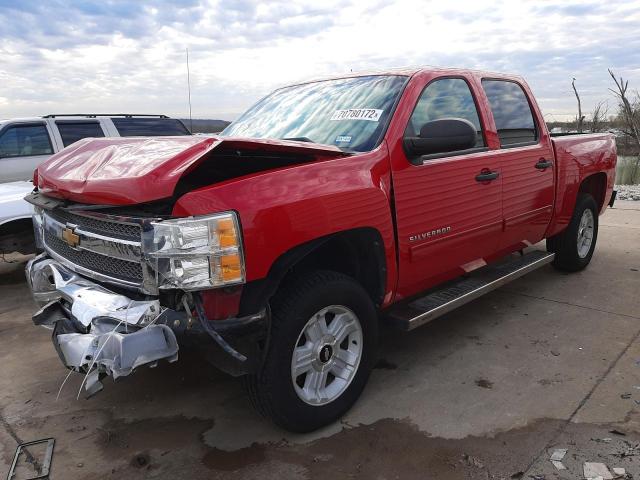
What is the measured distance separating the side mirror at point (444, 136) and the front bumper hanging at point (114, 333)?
1.49 metres

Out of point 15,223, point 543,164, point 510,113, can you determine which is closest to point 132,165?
point 510,113

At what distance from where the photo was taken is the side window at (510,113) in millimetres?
4191

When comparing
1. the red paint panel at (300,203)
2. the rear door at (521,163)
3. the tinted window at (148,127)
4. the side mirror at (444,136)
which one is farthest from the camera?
the tinted window at (148,127)

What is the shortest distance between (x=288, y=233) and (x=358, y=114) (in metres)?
1.22

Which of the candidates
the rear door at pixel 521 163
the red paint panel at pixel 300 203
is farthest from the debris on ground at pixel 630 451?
the rear door at pixel 521 163

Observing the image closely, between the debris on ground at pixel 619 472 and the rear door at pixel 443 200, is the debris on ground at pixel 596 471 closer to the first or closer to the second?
the debris on ground at pixel 619 472

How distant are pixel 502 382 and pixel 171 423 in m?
2.06

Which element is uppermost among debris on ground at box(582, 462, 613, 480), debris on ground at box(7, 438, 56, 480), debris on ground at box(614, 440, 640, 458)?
debris on ground at box(7, 438, 56, 480)

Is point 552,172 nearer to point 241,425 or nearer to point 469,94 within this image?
point 469,94

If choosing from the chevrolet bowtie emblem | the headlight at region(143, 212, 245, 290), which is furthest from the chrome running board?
the chevrolet bowtie emblem

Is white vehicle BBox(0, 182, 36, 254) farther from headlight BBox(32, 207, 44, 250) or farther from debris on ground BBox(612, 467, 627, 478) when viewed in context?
debris on ground BBox(612, 467, 627, 478)

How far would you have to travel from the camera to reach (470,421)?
293cm

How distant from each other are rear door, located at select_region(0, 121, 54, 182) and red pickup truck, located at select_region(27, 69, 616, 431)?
5.49 meters

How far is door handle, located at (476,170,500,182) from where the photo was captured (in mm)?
3723
